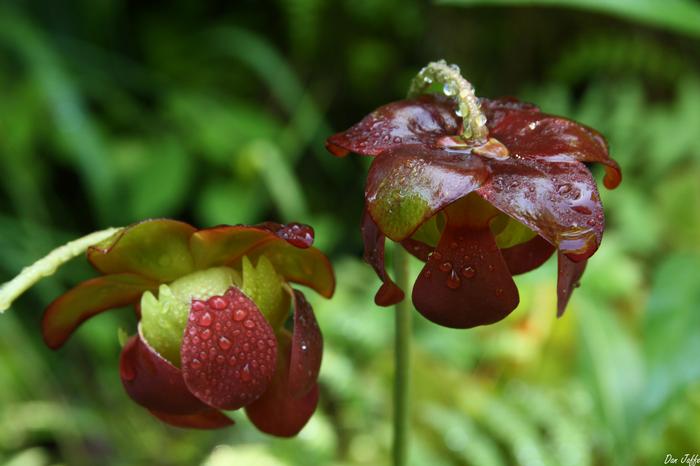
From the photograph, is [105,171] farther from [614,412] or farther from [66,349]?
[614,412]

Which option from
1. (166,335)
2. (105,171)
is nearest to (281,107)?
(105,171)

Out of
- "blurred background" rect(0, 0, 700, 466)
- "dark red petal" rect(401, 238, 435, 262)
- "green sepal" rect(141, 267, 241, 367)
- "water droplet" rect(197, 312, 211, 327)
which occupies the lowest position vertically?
"blurred background" rect(0, 0, 700, 466)

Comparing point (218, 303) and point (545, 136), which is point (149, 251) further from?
point (545, 136)

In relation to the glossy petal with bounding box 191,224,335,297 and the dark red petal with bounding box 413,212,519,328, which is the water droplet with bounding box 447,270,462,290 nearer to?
the dark red petal with bounding box 413,212,519,328

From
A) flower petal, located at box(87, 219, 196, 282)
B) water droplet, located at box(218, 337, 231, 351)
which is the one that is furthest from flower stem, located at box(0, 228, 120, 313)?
water droplet, located at box(218, 337, 231, 351)

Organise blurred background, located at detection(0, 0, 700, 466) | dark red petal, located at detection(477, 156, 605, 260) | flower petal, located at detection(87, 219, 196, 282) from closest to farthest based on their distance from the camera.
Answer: dark red petal, located at detection(477, 156, 605, 260), flower petal, located at detection(87, 219, 196, 282), blurred background, located at detection(0, 0, 700, 466)

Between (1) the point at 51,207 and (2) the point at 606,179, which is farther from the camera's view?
(1) the point at 51,207
